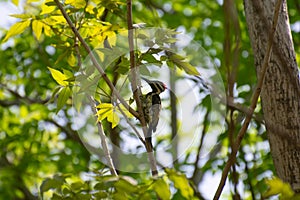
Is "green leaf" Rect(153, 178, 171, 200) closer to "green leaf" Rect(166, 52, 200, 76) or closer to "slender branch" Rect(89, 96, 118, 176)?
"slender branch" Rect(89, 96, 118, 176)

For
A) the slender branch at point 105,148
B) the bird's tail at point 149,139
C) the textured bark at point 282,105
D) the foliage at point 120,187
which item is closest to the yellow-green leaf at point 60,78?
the slender branch at point 105,148

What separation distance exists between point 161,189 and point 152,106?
0.61 m

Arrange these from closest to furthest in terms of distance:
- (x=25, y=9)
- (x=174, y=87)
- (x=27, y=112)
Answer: (x=174, y=87) < (x=25, y=9) < (x=27, y=112)

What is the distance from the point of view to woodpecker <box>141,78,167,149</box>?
6.84 feet

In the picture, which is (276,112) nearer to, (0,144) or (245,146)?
(245,146)

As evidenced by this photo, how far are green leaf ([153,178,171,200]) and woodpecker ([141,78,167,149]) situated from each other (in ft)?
1.63

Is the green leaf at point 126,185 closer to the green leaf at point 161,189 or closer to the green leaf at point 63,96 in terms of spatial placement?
the green leaf at point 161,189

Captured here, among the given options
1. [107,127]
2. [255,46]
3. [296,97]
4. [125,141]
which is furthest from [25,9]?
[296,97]

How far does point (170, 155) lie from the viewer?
8.95 feet

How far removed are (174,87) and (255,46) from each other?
2.67 feet

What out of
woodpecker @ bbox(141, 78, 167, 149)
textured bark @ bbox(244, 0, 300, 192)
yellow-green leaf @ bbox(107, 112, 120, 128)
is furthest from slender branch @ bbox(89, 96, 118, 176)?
textured bark @ bbox(244, 0, 300, 192)

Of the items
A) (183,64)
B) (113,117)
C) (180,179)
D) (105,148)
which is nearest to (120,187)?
(180,179)

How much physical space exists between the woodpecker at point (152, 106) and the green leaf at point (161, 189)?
0.50m

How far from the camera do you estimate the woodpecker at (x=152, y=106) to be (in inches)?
82.1
